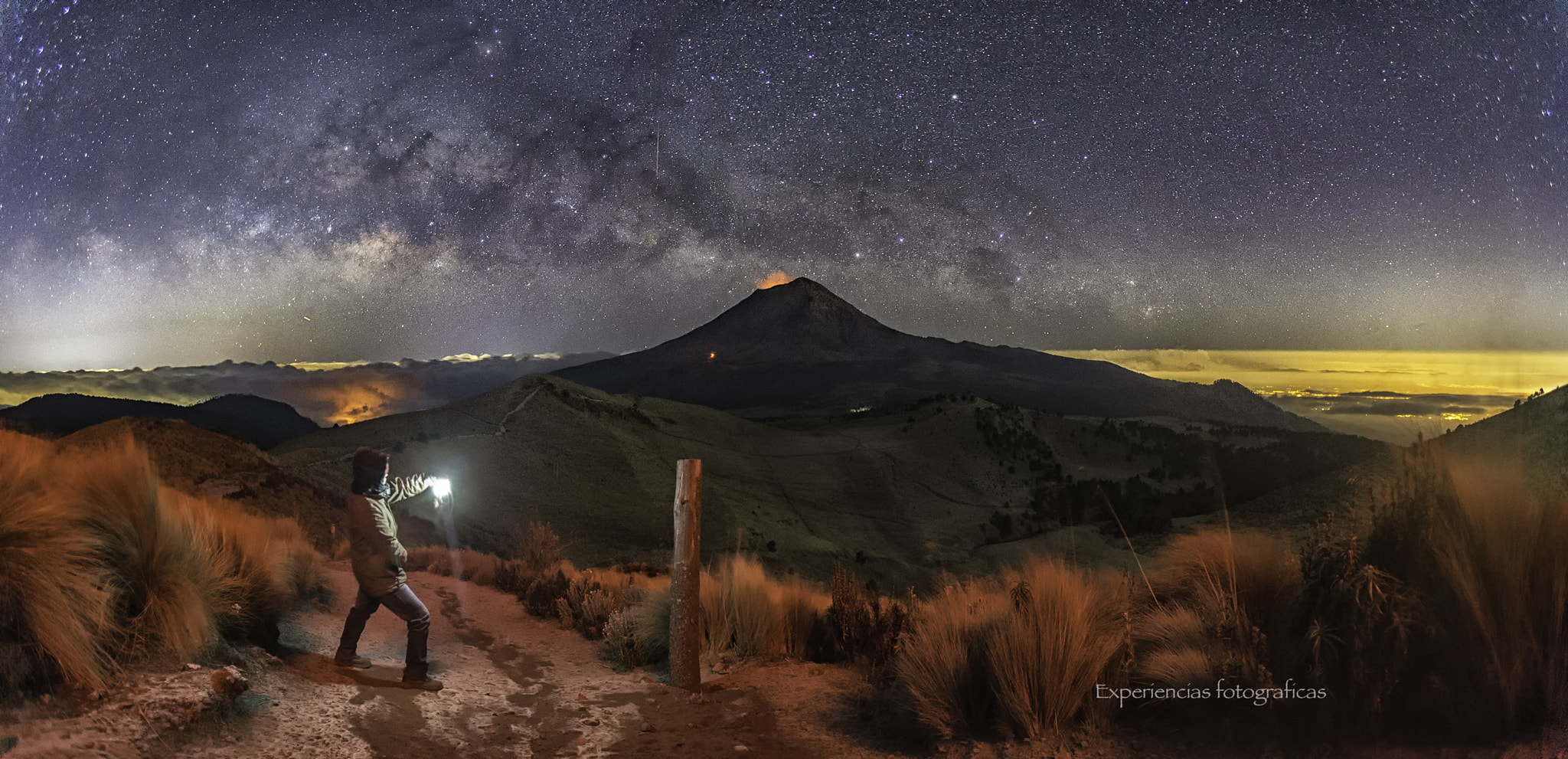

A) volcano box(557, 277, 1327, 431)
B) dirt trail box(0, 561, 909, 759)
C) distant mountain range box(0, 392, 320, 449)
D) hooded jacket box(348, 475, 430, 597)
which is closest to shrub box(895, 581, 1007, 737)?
dirt trail box(0, 561, 909, 759)

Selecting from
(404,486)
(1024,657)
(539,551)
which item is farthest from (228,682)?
(539,551)

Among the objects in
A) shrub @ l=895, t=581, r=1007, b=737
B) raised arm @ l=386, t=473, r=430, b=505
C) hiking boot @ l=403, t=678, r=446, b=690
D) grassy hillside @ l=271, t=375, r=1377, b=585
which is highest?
raised arm @ l=386, t=473, r=430, b=505

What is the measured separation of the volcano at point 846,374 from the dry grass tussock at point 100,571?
294ft

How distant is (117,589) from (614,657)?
4.69m

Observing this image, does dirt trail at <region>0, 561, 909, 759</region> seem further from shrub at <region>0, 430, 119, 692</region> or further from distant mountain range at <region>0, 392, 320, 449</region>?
distant mountain range at <region>0, 392, 320, 449</region>

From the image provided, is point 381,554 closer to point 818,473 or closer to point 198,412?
point 818,473

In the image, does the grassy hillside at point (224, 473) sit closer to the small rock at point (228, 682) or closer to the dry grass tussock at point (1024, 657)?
the small rock at point (228, 682)

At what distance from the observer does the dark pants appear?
22.6 feet

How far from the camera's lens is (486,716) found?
21.8ft

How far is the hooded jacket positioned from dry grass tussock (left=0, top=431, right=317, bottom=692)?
3.42ft

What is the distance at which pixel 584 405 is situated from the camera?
43.4 m

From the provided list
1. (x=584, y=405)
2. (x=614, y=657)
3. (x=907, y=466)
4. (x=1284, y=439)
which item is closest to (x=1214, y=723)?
(x=614, y=657)

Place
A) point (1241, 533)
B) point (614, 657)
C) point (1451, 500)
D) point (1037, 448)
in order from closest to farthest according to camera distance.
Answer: point (1451, 500), point (1241, 533), point (614, 657), point (1037, 448)

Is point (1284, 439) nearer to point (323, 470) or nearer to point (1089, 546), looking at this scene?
point (1089, 546)
